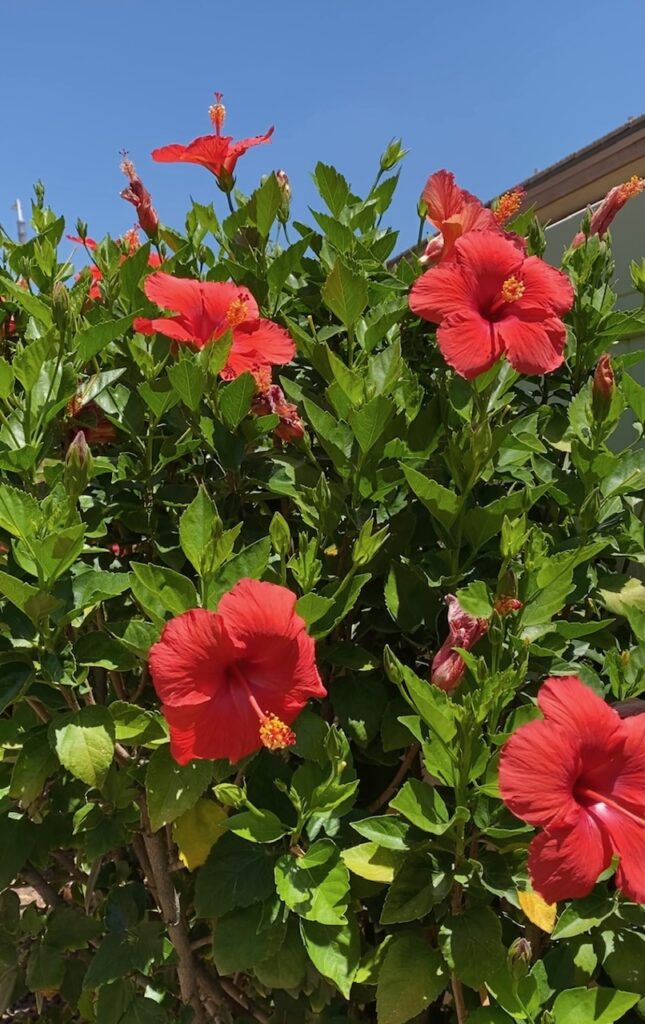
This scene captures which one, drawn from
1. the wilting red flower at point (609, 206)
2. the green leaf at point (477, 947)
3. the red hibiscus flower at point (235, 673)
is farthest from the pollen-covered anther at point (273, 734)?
the wilting red flower at point (609, 206)

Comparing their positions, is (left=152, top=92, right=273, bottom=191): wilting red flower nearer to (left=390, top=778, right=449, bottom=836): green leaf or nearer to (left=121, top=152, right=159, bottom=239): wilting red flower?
(left=121, top=152, right=159, bottom=239): wilting red flower

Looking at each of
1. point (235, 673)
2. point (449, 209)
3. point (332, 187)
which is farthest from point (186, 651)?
point (332, 187)

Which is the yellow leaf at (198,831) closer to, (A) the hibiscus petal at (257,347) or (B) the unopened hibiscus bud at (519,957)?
(B) the unopened hibiscus bud at (519,957)

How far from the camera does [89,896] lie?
1.38 m

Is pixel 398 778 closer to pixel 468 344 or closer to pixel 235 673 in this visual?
pixel 235 673

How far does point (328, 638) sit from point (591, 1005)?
610mm

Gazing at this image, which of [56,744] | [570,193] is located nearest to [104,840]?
[56,744]

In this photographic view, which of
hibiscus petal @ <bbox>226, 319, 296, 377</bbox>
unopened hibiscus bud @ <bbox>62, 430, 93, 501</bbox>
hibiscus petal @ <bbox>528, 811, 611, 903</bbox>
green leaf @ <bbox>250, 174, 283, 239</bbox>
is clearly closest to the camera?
hibiscus petal @ <bbox>528, 811, 611, 903</bbox>

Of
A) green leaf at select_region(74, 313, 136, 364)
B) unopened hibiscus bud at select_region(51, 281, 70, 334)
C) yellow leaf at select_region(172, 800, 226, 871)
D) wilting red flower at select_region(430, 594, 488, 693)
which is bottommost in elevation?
yellow leaf at select_region(172, 800, 226, 871)

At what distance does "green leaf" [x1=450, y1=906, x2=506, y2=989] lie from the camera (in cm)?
106

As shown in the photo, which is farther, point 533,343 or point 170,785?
point 533,343

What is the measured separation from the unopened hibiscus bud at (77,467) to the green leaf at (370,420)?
1.26 feet

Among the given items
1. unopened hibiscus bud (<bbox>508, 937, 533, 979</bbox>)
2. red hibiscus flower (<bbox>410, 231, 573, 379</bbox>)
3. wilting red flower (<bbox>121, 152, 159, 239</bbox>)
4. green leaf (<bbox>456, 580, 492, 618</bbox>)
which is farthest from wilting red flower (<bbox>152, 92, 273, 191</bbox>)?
unopened hibiscus bud (<bbox>508, 937, 533, 979</bbox>)

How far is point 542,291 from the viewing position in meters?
1.33
